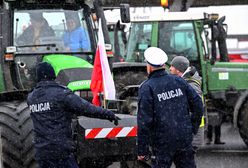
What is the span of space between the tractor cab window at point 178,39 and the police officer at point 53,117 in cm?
813

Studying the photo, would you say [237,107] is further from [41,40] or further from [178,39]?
[41,40]

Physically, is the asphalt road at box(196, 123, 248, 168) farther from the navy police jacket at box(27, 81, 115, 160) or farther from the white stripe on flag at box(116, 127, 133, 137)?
the navy police jacket at box(27, 81, 115, 160)

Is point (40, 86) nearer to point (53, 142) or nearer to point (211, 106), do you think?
point (53, 142)

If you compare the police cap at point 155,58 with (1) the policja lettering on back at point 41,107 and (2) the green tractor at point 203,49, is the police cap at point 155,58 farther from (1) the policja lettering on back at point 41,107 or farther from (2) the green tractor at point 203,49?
(2) the green tractor at point 203,49

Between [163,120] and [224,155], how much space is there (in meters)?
7.61

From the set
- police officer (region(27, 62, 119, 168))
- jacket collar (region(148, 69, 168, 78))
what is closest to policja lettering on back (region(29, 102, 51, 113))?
police officer (region(27, 62, 119, 168))

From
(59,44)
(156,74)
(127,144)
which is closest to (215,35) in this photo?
(59,44)

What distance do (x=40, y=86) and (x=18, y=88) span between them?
3.23m

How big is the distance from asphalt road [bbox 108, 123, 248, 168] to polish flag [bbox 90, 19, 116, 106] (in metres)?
3.33

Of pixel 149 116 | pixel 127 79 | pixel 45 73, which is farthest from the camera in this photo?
pixel 127 79

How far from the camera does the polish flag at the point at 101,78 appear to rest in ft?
35.0

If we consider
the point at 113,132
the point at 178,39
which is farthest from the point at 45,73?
the point at 178,39

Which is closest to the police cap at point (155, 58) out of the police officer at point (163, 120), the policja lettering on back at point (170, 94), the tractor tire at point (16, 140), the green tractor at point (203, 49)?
the police officer at point (163, 120)

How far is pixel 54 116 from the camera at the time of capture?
8.23 meters
